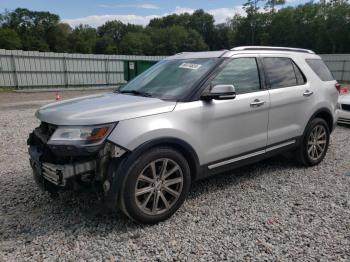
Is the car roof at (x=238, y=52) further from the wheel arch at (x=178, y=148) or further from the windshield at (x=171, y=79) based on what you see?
the wheel arch at (x=178, y=148)

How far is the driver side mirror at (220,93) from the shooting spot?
11.0 feet

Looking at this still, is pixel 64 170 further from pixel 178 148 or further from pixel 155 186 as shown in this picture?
pixel 178 148

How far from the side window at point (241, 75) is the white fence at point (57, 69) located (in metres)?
19.6

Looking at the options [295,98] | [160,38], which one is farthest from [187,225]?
[160,38]

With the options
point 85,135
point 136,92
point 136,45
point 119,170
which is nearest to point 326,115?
point 136,92

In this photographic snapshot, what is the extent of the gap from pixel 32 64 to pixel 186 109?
20.2m

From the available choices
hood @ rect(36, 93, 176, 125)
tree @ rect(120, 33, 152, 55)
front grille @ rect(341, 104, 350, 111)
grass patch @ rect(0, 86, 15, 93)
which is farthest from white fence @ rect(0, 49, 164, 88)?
tree @ rect(120, 33, 152, 55)

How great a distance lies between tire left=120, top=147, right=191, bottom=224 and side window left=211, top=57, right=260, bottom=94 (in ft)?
3.44

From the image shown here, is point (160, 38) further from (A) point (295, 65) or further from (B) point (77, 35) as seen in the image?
(A) point (295, 65)

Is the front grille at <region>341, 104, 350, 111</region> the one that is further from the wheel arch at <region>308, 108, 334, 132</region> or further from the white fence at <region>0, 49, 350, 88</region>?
the white fence at <region>0, 49, 350, 88</region>

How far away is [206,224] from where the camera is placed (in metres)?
3.25

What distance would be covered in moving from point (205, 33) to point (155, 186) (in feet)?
389

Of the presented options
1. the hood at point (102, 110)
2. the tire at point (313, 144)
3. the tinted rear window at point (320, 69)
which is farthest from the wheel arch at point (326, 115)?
the hood at point (102, 110)

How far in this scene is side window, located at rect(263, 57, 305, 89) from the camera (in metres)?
4.24
